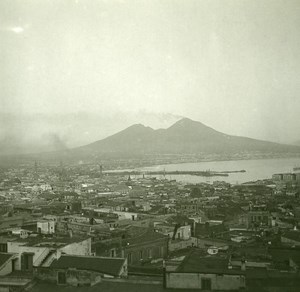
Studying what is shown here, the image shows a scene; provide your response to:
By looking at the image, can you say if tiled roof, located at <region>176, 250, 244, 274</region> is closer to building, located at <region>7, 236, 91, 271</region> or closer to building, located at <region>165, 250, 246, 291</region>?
building, located at <region>165, 250, 246, 291</region>

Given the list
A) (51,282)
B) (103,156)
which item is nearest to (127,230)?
(51,282)

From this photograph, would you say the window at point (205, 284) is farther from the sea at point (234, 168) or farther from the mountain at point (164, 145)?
the mountain at point (164, 145)

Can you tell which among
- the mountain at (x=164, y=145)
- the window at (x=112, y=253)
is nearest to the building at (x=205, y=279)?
the window at (x=112, y=253)

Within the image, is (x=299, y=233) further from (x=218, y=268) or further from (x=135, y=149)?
(x=135, y=149)

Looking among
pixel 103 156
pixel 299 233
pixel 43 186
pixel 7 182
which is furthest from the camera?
pixel 103 156

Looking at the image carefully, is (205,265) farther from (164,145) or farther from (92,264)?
(164,145)

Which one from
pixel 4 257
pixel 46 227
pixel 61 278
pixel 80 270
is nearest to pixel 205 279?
pixel 80 270
